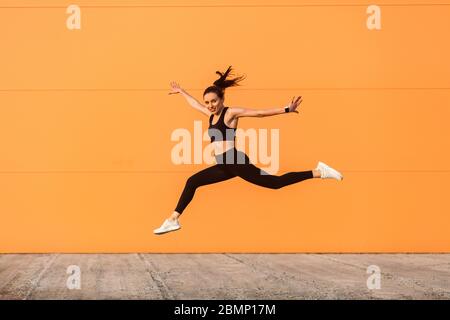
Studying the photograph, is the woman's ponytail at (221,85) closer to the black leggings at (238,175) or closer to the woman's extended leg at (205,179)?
the black leggings at (238,175)

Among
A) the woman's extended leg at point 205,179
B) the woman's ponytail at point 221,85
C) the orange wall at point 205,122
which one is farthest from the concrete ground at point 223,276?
the woman's ponytail at point 221,85

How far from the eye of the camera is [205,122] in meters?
8.29

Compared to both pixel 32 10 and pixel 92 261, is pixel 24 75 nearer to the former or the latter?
pixel 32 10

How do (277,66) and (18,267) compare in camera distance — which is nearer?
(18,267)

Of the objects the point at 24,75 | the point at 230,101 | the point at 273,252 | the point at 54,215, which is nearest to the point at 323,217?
the point at 273,252

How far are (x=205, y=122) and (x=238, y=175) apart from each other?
5.47 feet

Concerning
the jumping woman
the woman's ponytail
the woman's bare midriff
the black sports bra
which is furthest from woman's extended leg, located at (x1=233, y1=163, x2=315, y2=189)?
the woman's ponytail

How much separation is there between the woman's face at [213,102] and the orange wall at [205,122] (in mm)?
1241

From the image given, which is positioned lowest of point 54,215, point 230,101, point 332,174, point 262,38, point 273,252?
point 273,252

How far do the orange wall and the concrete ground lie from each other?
0.40m

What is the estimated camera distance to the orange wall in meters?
8.25

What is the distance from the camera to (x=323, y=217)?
27.3 feet

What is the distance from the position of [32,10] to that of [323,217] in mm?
4831

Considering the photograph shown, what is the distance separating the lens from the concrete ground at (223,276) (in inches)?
205
